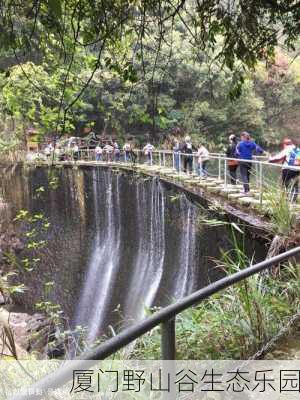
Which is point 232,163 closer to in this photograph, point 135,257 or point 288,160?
point 288,160

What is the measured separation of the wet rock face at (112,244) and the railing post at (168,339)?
17.2 feet

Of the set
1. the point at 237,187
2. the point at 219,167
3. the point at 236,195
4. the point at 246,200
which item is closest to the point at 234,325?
the point at 246,200

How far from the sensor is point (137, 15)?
3.23 meters

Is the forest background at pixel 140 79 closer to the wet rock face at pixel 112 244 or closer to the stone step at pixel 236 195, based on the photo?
the stone step at pixel 236 195

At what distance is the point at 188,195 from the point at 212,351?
807 centimetres

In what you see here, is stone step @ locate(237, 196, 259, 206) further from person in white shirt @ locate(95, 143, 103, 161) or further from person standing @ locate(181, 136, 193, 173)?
person in white shirt @ locate(95, 143, 103, 161)

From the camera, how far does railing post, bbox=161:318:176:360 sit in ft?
4.92

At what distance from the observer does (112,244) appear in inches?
565

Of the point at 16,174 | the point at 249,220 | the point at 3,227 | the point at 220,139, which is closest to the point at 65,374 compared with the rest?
the point at 249,220

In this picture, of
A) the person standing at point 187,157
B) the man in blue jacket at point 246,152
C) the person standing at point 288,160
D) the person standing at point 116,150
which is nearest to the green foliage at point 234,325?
the person standing at point 116,150

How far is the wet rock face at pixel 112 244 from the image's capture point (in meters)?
9.91

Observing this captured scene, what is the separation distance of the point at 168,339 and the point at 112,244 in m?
12.9

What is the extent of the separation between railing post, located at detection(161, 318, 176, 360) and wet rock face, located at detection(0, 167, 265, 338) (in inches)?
206

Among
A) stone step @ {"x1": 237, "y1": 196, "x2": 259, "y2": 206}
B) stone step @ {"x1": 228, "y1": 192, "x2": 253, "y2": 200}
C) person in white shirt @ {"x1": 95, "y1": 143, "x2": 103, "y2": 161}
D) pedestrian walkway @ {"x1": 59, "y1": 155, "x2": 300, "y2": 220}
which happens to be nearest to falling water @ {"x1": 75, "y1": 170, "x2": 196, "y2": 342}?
pedestrian walkway @ {"x1": 59, "y1": 155, "x2": 300, "y2": 220}
